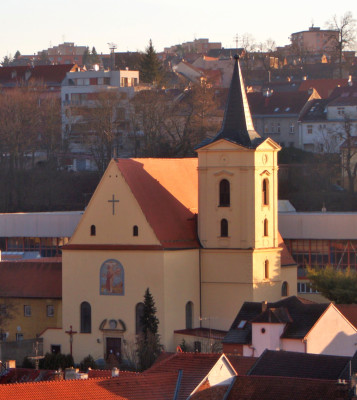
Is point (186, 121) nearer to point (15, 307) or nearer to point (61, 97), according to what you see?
point (61, 97)

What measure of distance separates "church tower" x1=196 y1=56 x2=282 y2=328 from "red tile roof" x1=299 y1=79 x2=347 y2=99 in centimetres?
6579

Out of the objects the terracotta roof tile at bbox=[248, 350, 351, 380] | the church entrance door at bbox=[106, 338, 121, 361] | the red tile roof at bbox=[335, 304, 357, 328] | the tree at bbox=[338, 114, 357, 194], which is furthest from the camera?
the tree at bbox=[338, 114, 357, 194]

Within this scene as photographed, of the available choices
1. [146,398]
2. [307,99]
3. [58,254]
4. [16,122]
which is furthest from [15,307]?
[307,99]

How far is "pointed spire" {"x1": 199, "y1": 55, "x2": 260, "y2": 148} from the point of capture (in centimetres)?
7994

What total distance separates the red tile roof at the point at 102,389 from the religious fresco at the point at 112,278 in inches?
1140

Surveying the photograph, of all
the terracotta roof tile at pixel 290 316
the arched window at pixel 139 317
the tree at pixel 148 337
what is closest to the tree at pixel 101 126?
the arched window at pixel 139 317

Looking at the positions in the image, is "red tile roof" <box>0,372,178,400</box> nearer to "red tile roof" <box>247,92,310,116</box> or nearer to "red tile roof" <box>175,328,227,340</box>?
"red tile roof" <box>175,328,227,340</box>

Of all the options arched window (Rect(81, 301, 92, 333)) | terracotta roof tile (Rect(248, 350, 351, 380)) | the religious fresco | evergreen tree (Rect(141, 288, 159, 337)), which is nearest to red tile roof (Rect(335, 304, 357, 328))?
→ evergreen tree (Rect(141, 288, 159, 337))

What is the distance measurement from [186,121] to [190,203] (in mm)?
37430

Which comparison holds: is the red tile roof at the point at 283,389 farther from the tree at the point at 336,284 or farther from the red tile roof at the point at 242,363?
the tree at the point at 336,284

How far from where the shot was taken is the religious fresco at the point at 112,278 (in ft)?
259

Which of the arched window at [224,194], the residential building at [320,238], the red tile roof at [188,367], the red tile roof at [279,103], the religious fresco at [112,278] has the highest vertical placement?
the red tile roof at [279,103]

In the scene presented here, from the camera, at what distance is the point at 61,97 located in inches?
5714

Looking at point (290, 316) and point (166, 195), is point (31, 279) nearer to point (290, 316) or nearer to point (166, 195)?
point (166, 195)
